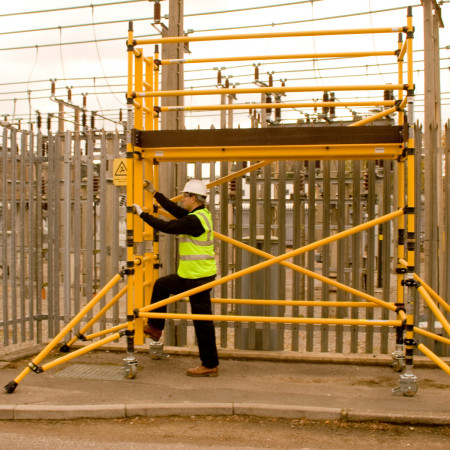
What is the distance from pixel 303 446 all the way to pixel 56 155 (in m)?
4.73

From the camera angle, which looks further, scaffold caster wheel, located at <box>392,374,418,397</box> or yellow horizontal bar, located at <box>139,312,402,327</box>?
yellow horizontal bar, located at <box>139,312,402,327</box>

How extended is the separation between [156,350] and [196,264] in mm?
1315

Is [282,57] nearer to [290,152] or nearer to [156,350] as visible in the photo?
[290,152]

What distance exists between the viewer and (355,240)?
7.20 metres

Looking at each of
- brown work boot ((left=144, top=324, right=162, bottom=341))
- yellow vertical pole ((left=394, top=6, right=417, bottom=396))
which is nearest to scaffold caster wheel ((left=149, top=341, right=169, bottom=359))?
brown work boot ((left=144, top=324, right=162, bottom=341))

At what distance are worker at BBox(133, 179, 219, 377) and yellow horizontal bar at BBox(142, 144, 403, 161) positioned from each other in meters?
0.48

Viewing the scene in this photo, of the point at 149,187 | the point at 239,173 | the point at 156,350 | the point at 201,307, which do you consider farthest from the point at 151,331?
the point at 239,173

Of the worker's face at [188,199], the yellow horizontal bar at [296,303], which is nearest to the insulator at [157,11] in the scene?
the worker's face at [188,199]

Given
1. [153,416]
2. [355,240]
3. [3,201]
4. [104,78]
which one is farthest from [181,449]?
[104,78]

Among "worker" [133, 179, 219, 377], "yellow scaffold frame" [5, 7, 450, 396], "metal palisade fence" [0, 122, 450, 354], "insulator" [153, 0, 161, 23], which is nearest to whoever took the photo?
"yellow scaffold frame" [5, 7, 450, 396]

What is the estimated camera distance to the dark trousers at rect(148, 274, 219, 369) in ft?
21.4

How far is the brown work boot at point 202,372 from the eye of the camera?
6551 millimetres

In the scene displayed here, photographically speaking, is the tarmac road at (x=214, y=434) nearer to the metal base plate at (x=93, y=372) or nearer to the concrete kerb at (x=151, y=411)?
→ the concrete kerb at (x=151, y=411)

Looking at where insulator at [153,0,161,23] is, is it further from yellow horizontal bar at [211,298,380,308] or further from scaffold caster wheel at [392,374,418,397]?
scaffold caster wheel at [392,374,418,397]
